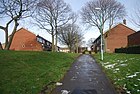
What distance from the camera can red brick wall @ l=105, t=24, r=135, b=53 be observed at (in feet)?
238

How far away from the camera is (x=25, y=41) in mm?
76562

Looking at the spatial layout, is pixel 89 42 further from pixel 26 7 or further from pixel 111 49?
pixel 26 7

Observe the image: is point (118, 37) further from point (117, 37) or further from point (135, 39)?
point (135, 39)

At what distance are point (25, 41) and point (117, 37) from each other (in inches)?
1139

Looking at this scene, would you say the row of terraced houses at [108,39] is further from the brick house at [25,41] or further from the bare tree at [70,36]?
the bare tree at [70,36]

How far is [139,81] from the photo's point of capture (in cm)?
1111

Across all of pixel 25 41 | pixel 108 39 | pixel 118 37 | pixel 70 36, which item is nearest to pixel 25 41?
pixel 25 41

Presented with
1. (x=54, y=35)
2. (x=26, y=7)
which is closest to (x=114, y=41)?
(x=54, y=35)

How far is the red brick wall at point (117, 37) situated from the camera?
238ft

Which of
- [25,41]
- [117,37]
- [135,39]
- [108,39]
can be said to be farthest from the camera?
[25,41]

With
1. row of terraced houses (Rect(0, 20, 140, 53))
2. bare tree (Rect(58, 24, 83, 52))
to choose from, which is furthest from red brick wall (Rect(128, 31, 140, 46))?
bare tree (Rect(58, 24, 83, 52))

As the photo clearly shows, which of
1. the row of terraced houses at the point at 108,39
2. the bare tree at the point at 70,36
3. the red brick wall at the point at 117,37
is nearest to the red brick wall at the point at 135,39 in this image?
the row of terraced houses at the point at 108,39

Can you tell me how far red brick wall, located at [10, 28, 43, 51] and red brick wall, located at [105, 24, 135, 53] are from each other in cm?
2245

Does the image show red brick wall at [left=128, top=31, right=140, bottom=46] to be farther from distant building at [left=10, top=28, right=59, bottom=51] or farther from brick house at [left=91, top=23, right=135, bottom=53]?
distant building at [left=10, top=28, right=59, bottom=51]
